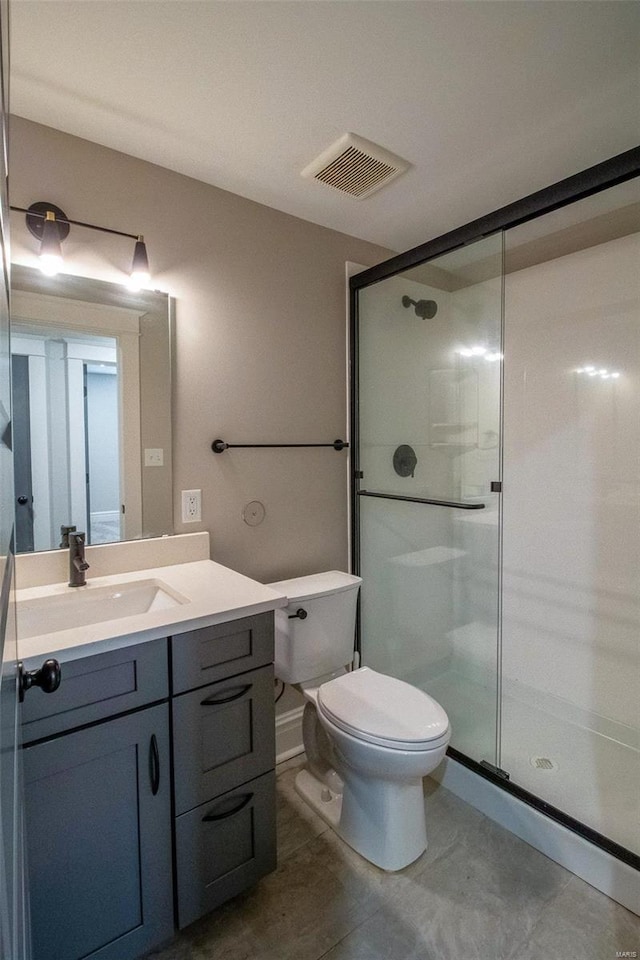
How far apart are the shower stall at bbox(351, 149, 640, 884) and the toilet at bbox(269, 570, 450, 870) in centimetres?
46

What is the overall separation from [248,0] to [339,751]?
2025mm

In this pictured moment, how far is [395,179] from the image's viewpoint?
5.57 feet

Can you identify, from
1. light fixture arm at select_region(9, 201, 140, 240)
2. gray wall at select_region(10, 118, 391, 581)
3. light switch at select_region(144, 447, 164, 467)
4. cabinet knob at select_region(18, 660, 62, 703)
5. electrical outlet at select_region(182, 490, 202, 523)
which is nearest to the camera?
cabinet knob at select_region(18, 660, 62, 703)

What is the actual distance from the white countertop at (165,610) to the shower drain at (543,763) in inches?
52.9

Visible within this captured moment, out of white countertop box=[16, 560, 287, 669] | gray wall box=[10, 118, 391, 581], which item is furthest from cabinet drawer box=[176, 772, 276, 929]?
gray wall box=[10, 118, 391, 581]

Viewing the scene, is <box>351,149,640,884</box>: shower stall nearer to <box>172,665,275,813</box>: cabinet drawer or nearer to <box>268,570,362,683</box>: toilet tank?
<box>268,570,362,683</box>: toilet tank

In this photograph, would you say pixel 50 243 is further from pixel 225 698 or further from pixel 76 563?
pixel 225 698

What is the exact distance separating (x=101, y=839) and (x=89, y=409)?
45.1 inches

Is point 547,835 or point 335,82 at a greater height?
point 335,82

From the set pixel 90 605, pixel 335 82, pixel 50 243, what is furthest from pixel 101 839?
pixel 335 82

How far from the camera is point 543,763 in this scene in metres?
1.89

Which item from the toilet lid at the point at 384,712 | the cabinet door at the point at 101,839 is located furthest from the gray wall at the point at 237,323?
the cabinet door at the point at 101,839

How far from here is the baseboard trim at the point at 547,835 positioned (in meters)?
1.39

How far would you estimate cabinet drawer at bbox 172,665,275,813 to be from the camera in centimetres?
119
